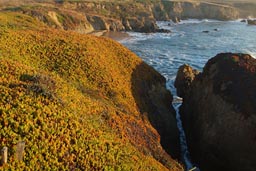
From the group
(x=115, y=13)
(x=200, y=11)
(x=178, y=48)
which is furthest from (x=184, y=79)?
(x=200, y=11)

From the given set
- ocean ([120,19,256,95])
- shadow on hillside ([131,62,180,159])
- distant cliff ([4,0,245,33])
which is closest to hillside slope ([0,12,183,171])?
shadow on hillside ([131,62,180,159])

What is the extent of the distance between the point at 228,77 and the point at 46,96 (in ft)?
50.2

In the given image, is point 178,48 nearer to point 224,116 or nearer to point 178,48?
point 178,48

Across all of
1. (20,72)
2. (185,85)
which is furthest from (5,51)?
(185,85)

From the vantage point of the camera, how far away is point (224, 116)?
22.4 m

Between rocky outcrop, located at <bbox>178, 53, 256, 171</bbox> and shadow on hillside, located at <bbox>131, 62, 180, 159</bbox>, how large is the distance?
1.59m

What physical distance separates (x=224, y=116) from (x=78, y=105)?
10985mm

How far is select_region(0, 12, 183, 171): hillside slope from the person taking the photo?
39.8ft

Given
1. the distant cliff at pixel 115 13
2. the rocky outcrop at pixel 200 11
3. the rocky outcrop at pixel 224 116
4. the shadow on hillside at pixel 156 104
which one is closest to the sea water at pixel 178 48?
the shadow on hillside at pixel 156 104

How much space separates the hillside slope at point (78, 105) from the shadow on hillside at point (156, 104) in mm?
120

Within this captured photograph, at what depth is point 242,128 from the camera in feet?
68.4

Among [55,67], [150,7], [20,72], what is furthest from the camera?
[150,7]

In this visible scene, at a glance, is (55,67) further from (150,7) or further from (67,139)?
(150,7)

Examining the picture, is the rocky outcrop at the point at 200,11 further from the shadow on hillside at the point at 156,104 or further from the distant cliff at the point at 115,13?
the shadow on hillside at the point at 156,104
